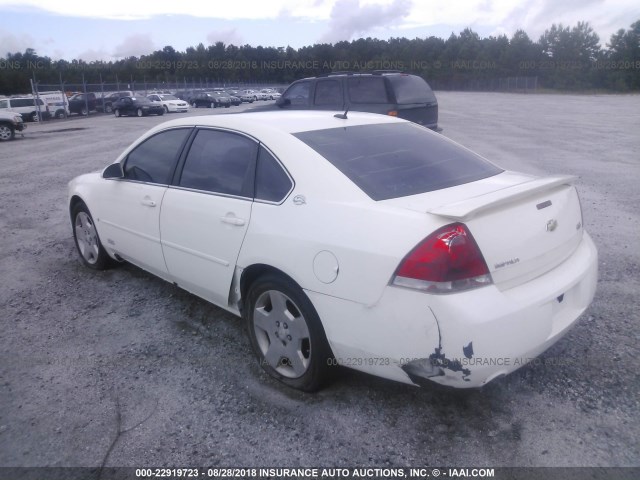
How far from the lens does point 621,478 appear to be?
2426 mm

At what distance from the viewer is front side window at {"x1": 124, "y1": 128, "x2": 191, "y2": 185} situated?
4.06 meters

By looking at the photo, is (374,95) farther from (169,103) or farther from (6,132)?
(169,103)

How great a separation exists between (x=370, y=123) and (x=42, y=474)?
290 centimetres

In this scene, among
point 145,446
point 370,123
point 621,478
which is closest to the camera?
point 621,478

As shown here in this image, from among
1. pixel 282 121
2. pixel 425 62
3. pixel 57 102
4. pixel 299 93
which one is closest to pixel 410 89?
pixel 299 93

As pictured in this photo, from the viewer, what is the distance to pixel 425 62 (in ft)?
278

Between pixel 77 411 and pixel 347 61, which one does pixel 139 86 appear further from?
pixel 77 411

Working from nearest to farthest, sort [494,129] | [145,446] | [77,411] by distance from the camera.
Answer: [145,446] < [77,411] < [494,129]

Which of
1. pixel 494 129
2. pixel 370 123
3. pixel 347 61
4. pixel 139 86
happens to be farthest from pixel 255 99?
pixel 370 123

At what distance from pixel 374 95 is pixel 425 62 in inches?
3131

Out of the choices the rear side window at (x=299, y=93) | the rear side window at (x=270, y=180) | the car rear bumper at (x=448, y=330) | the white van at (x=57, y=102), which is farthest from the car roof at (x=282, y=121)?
the white van at (x=57, y=102)

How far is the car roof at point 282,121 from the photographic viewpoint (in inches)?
137

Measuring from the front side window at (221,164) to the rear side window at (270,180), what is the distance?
0.22 ft

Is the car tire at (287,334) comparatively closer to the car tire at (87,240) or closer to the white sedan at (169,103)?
the car tire at (87,240)
